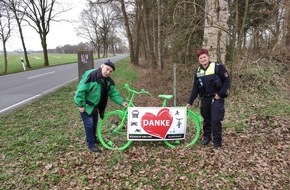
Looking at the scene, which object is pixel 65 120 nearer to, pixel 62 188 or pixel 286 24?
pixel 62 188

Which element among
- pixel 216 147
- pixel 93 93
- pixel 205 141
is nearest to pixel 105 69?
pixel 93 93

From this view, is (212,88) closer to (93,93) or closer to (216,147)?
(216,147)

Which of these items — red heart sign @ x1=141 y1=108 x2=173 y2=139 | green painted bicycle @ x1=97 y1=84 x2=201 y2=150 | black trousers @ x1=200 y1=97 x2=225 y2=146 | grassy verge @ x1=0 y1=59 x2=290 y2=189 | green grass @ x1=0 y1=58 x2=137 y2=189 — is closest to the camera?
grassy verge @ x1=0 y1=59 x2=290 y2=189

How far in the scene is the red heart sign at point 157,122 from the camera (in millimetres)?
5145

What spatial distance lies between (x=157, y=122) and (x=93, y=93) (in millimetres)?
1385

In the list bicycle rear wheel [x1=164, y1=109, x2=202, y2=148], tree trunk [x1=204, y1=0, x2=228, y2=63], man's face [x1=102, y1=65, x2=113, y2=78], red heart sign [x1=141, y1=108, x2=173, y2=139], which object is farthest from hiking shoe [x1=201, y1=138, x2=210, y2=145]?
tree trunk [x1=204, y1=0, x2=228, y2=63]

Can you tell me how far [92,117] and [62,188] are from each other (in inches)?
59.0

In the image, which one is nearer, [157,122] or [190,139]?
[157,122]

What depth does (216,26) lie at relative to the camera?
7770 millimetres

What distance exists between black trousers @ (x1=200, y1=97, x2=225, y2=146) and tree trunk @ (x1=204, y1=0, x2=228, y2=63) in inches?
126

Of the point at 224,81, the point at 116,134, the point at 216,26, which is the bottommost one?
the point at 116,134

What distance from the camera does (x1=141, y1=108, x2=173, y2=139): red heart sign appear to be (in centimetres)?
514

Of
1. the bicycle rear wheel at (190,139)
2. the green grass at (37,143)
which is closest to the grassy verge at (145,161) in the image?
the green grass at (37,143)

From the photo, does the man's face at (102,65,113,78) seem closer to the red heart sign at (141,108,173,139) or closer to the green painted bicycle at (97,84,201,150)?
the green painted bicycle at (97,84,201,150)
